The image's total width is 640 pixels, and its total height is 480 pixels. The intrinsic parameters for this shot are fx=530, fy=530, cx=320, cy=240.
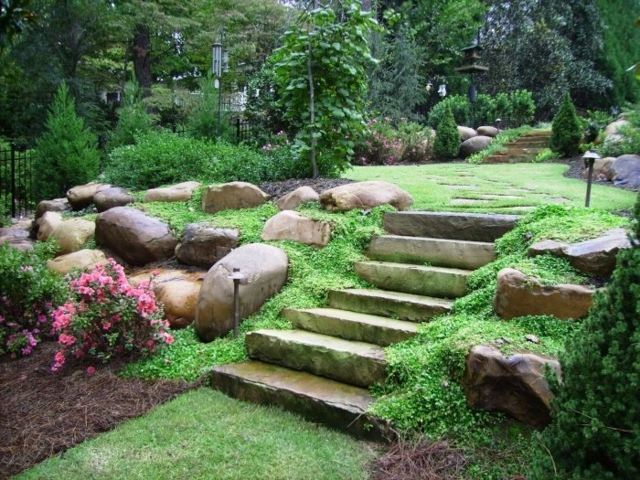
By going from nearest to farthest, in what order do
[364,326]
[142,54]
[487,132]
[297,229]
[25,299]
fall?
[364,326]
[25,299]
[297,229]
[487,132]
[142,54]

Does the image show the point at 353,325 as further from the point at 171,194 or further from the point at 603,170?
the point at 603,170

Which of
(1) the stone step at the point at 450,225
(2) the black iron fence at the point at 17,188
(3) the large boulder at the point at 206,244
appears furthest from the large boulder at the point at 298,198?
(2) the black iron fence at the point at 17,188

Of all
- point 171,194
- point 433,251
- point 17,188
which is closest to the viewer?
point 433,251

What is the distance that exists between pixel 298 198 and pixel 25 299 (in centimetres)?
286

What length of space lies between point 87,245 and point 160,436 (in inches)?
148

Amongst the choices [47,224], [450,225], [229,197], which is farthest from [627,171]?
[47,224]

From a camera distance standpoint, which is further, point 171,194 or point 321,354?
point 171,194

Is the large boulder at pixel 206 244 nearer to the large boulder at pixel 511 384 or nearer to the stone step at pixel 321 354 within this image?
the stone step at pixel 321 354

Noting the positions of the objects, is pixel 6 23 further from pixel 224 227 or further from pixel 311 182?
pixel 311 182

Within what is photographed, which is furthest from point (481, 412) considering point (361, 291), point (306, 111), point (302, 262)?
point (306, 111)

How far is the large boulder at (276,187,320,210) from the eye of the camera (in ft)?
19.3

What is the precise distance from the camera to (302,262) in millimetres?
4914

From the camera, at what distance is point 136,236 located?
5781mm

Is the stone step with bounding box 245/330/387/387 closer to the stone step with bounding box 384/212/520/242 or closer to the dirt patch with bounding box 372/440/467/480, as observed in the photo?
the dirt patch with bounding box 372/440/467/480
